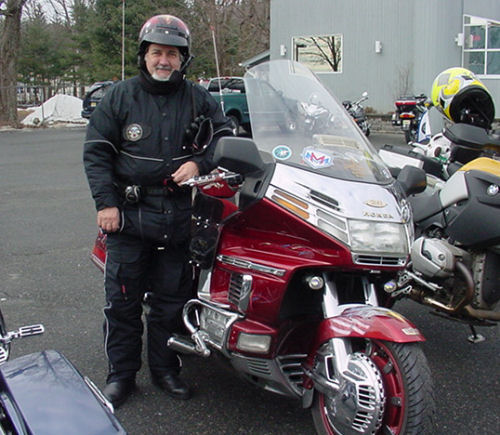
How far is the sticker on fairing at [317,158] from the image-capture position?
2928 mm

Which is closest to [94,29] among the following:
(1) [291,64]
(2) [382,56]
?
(2) [382,56]

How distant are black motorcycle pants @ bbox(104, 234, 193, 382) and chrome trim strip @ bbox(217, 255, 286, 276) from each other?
435mm

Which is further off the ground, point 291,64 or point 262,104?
point 291,64

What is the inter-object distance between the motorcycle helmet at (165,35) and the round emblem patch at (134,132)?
12.4 inches

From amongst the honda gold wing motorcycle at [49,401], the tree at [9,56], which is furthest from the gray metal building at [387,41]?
the honda gold wing motorcycle at [49,401]

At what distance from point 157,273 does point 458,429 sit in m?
1.70

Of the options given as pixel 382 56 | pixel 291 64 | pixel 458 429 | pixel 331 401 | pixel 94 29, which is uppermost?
pixel 94 29

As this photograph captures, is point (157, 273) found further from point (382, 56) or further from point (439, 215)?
point (382, 56)

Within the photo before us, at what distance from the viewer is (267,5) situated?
35969 mm

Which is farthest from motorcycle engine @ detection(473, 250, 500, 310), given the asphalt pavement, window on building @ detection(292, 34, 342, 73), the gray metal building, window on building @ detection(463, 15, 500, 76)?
window on building @ detection(292, 34, 342, 73)

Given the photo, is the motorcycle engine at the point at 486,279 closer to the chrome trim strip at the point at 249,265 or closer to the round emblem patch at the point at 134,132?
the chrome trim strip at the point at 249,265

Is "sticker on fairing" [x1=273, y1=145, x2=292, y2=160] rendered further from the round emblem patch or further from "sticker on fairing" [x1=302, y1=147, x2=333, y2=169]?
the round emblem patch

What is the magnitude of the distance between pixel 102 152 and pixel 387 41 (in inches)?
743

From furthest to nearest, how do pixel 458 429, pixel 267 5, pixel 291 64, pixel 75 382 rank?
pixel 267 5
pixel 291 64
pixel 458 429
pixel 75 382
